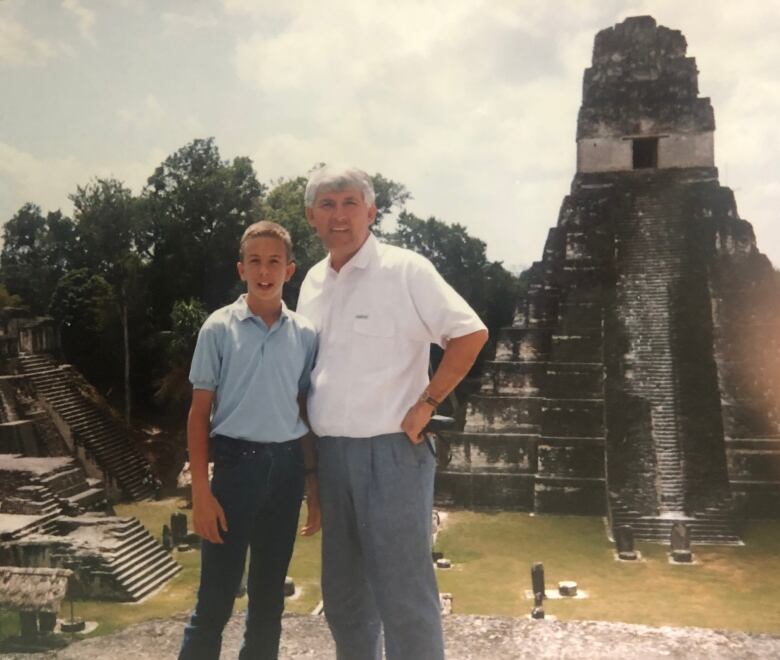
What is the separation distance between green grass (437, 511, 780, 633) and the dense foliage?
27.4ft

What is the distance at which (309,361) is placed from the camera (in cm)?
301

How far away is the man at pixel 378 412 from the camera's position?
110 inches

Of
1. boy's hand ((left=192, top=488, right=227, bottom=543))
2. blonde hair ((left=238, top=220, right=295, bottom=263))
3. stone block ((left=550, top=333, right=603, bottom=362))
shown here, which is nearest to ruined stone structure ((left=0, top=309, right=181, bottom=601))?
stone block ((left=550, top=333, right=603, bottom=362))

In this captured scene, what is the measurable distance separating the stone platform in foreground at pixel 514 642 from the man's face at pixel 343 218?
1945mm

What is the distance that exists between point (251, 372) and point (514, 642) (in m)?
1.91

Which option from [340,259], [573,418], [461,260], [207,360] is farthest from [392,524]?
[461,260]

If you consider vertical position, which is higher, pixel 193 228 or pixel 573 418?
pixel 193 228

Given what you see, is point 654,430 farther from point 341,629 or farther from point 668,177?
point 341,629

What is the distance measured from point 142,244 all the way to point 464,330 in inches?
767

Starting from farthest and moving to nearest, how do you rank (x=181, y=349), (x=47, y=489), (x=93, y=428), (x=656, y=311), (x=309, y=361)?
(x=93, y=428)
(x=181, y=349)
(x=656, y=311)
(x=47, y=489)
(x=309, y=361)

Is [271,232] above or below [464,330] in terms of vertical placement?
above

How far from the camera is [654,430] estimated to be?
45.8ft

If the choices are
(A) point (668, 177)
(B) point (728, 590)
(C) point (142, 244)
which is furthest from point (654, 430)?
(C) point (142, 244)

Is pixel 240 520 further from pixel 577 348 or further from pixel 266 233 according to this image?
pixel 577 348
